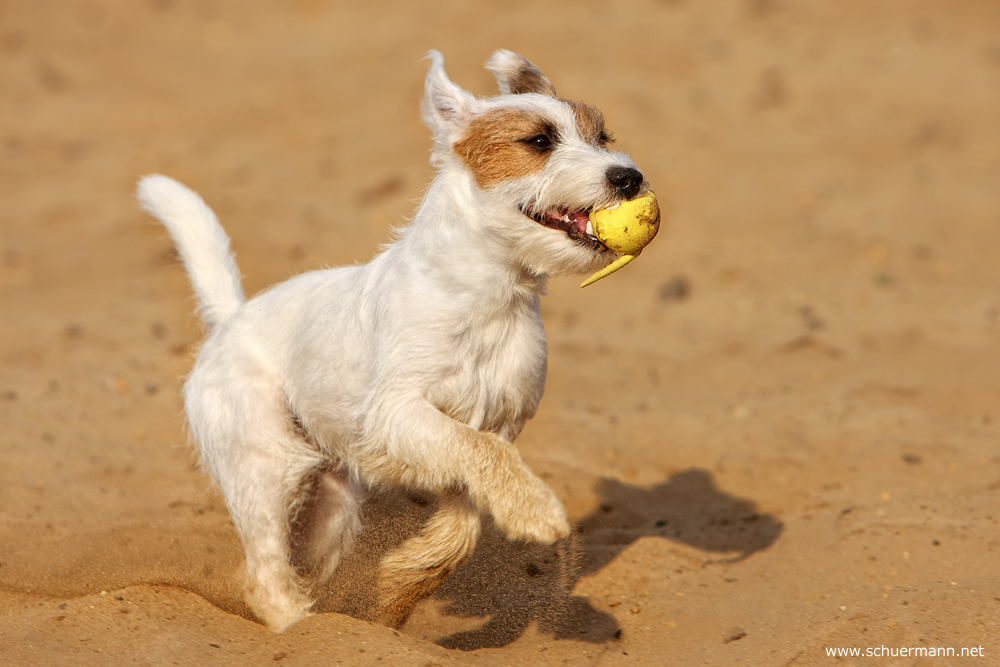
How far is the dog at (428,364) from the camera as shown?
4.26 m

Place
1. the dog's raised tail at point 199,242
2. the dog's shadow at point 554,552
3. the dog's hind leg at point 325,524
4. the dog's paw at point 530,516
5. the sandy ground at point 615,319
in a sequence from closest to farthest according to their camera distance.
Answer: the dog's paw at point 530,516 → the sandy ground at point 615,319 → the dog's shadow at point 554,552 → the dog's hind leg at point 325,524 → the dog's raised tail at point 199,242

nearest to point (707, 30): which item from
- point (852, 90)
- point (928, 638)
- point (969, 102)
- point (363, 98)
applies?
point (852, 90)

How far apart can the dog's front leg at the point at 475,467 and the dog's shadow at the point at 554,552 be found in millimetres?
1029

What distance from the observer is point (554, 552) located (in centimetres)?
575

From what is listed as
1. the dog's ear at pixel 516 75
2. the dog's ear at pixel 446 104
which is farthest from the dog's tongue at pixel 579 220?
the dog's ear at pixel 516 75

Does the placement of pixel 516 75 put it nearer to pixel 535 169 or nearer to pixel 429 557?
pixel 535 169

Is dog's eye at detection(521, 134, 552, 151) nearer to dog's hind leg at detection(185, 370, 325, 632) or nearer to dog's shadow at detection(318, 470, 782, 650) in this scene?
dog's hind leg at detection(185, 370, 325, 632)

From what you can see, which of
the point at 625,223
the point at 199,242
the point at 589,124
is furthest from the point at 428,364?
the point at 199,242

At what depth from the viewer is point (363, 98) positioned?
45.3ft

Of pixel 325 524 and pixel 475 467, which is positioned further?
pixel 325 524

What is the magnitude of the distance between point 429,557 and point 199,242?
2.14 metres

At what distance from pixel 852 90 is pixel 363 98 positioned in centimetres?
648

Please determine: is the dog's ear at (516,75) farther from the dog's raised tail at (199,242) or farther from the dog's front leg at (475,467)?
the dog's raised tail at (199,242)

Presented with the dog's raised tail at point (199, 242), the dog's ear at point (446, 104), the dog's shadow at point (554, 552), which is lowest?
the dog's shadow at point (554, 552)
